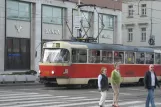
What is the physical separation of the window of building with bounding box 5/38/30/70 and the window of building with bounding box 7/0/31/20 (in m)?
2.18

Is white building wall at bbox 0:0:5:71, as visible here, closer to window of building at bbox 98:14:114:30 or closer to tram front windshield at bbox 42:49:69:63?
tram front windshield at bbox 42:49:69:63

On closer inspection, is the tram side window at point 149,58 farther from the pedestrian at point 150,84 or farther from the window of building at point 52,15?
the pedestrian at point 150,84

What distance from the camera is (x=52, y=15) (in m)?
43.0

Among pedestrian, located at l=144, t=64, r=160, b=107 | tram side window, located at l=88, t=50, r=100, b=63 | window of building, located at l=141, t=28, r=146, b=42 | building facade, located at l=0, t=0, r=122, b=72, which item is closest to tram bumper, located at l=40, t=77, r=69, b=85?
tram side window, located at l=88, t=50, r=100, b=63

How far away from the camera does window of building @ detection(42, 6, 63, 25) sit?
42219 millimetres

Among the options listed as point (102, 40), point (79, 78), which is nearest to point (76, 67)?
point (79, 78)

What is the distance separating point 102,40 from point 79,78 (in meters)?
23.0

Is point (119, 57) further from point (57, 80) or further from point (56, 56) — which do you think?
point (57, 80)

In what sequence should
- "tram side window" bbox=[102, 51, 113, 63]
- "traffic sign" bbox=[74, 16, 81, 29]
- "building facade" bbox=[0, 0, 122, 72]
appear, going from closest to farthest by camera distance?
"tram side window" bbox=[102, 51, 113, 63] → "building facade" bbox=[0, 0, 122, 72] → "traffic sign" bbox=[74, 16, 81, 29]

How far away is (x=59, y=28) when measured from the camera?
1729 inches

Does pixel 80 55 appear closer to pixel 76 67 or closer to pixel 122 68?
pixel 76 67

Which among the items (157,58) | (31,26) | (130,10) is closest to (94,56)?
(157,58)

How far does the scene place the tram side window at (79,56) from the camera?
26.5 m

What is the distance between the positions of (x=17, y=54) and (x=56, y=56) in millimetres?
13551
